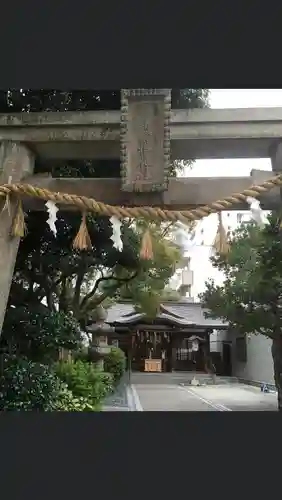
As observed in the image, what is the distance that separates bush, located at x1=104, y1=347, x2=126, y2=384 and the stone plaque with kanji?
181 inches

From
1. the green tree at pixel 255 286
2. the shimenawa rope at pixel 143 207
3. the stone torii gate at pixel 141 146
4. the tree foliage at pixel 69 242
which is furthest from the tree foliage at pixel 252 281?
the shimenawa rope at pixel 143 207

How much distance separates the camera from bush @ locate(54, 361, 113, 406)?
4598 millimetres

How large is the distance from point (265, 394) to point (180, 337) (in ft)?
11.2

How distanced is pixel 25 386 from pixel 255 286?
2.60 m

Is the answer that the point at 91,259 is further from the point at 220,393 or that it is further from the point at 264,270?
the point at 220,393

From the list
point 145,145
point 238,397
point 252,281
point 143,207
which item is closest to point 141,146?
point 145,145

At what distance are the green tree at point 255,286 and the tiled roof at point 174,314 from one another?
7.81 ft

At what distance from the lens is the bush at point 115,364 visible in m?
6.84

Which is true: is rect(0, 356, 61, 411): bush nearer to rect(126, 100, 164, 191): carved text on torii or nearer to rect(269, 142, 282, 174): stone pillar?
rect(126, 100, 164, 191): carved text on torii

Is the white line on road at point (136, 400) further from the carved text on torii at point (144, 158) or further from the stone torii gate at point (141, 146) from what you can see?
the carved text on torii at point (144, 158)

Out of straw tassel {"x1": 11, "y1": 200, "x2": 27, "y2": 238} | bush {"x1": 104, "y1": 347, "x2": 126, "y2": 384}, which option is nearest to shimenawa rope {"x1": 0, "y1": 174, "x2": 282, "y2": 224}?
straw tassel {"x1": 11, "y1": 200, "x2": 27, "y2": 238}

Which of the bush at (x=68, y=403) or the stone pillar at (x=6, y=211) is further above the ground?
the stone pillar at (x=6, y=211)

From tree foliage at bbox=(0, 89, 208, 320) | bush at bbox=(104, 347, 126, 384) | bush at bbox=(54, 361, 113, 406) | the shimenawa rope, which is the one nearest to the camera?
the shimenawa rope

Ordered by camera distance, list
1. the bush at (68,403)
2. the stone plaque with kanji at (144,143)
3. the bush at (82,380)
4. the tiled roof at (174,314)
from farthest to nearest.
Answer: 1. the tiled roof at (174,314)
2. the bush at (82,380)
3. the bush at (68,403)
4. the stone plaque with kanji at (144,143)
